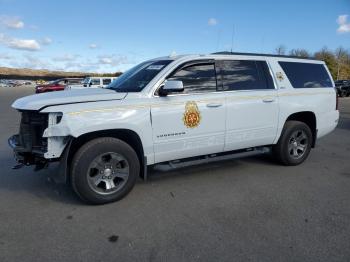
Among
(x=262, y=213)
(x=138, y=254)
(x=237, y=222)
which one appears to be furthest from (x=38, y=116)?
(x=262, y=213)

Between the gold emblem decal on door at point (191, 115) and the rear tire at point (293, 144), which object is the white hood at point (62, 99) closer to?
the gold emblem decal on door at point (191, 115)

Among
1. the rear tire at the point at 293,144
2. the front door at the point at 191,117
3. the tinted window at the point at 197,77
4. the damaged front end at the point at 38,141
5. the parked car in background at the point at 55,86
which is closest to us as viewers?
the damaged front end at the point at 38,141

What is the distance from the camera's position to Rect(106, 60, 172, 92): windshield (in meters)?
4.75

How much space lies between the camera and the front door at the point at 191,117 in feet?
14.9

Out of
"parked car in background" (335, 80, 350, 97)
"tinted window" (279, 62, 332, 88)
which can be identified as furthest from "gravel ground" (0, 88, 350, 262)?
"parked car in background" (335, 80, 350, 97)

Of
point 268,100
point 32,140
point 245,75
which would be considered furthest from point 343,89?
point 32,140

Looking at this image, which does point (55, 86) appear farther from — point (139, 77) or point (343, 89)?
point (139, 77)

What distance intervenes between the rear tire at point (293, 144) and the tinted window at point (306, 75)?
720 mm

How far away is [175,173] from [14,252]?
9.57ft

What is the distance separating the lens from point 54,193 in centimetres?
473

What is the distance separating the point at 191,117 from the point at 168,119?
1.18 feet

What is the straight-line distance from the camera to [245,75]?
212 inches

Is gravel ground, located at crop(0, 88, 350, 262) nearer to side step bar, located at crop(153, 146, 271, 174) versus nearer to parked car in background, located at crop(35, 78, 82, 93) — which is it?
side step bar, located at crop(153, 146, 271, 174)

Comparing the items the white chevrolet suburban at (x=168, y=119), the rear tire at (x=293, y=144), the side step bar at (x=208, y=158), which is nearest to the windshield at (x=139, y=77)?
the white chevrolet suburban at (x=168, y=119)
